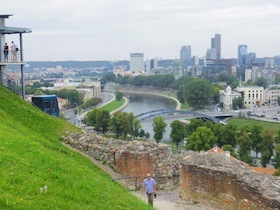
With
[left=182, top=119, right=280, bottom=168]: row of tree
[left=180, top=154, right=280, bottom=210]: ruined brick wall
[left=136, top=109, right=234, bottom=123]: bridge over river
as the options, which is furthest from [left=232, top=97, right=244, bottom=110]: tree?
[left=180, top=154, right=280, bottom=210]: ruined brick wall

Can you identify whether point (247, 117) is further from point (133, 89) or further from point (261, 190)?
point (133, 89)

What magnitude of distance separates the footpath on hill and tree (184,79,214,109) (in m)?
103

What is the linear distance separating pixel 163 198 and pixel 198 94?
346 ft

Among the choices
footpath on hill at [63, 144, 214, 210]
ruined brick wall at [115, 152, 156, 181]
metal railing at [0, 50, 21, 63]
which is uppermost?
metal railing at [0, 50, 21, 63]

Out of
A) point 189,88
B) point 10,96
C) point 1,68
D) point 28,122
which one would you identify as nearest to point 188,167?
point 28,122

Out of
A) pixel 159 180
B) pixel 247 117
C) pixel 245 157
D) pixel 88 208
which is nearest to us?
pixel 88 208

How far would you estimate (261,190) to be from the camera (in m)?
9.21

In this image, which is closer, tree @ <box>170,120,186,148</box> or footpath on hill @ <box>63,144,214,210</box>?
footpath on hill @ <box>63,144,214,210</box>

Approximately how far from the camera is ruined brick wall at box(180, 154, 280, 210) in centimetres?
927

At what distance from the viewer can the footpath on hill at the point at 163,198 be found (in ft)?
36.1

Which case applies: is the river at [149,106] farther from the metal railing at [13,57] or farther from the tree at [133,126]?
the metal railing at [13,57]

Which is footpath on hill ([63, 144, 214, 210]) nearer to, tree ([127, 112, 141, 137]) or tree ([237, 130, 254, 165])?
tree ([237, 130, 254, 165])

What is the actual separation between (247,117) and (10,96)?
284 feet

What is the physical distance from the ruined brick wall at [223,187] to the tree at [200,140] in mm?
36682
